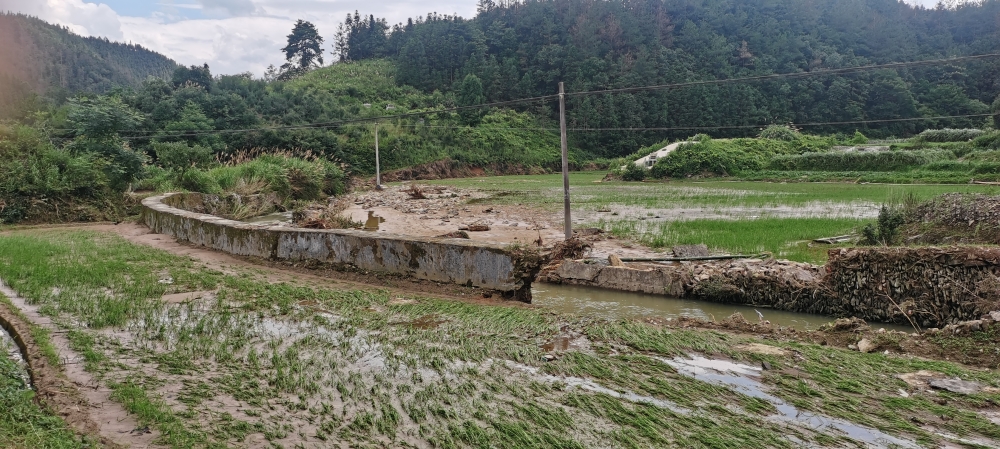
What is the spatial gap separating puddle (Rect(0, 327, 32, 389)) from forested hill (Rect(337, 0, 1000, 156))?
5108 cm

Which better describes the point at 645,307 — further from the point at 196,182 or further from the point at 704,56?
the point at 704,56

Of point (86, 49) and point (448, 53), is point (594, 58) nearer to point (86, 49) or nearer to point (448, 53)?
point (448, 53)

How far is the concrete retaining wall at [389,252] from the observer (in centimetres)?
689

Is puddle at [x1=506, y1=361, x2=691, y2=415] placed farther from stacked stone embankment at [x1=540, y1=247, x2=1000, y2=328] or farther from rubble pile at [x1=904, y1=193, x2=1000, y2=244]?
rubble pile at [x1=904, y1=193, x2=1000, y2=244]

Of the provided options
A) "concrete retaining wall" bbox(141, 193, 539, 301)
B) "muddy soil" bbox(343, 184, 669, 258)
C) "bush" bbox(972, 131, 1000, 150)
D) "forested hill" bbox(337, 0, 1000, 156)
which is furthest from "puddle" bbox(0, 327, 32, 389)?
"forested hill" bbox(337, 0, 1000, 156)

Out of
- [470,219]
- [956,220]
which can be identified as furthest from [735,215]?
[470,219]

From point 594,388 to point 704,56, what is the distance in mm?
69653

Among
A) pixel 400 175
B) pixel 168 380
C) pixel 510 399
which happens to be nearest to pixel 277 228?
pixel 168 380

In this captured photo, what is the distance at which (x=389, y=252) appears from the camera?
764 centimetres

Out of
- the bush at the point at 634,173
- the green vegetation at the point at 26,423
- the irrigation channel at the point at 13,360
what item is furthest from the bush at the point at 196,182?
the bush at the point at 634,173

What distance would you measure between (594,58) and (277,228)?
5737 cm

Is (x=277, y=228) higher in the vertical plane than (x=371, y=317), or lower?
higher

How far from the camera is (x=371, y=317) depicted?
579 cm

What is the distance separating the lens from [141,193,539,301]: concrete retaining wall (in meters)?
6.89
